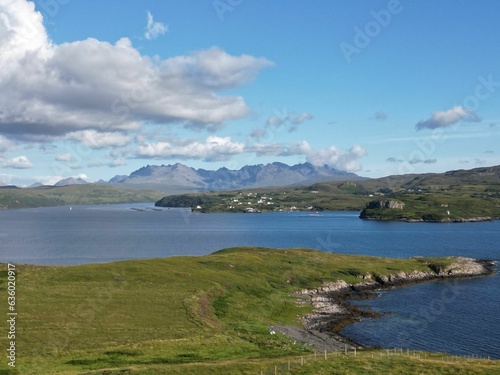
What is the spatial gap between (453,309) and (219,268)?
5906cm

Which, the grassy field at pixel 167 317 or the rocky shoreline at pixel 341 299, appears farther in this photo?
the rocky shoreline at pixel 341 299

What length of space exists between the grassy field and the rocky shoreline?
3.27 meters

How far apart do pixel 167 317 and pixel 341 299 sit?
5531 cm

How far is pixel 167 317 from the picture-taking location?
80625 millimetres

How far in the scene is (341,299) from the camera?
120625mm

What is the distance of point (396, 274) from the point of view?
474 ft

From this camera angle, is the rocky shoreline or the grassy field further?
the rocky shoreline

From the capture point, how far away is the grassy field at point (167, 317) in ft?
183

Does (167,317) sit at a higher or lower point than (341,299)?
higher

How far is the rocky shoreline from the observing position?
82569mm

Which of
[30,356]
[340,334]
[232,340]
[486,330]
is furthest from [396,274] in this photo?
[30,356]

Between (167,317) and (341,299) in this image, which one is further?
(341,299)

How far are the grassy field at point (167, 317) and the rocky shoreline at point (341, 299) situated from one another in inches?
129

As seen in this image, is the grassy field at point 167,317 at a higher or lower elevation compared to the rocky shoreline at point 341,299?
higher
